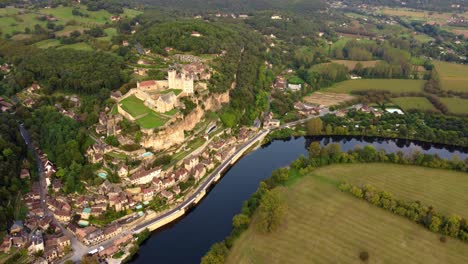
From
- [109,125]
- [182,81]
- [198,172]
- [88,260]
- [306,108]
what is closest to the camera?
[88,260]

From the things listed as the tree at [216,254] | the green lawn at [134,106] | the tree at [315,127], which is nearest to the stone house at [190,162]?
the green lawn at [134,106]

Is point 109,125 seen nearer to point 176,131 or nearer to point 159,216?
point 176,131

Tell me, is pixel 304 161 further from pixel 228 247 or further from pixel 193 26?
pixel 193 26

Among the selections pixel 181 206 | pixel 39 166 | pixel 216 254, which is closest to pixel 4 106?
pixel 39 166

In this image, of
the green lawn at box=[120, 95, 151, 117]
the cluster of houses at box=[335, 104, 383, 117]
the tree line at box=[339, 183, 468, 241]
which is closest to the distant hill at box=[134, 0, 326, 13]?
the cluster of houses at box=[335, 104, 383, 117]

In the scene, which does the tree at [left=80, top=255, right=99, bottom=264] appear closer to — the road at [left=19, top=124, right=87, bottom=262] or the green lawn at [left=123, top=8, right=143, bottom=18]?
the road at [left=19, top=124, right=87, bottom=262]
